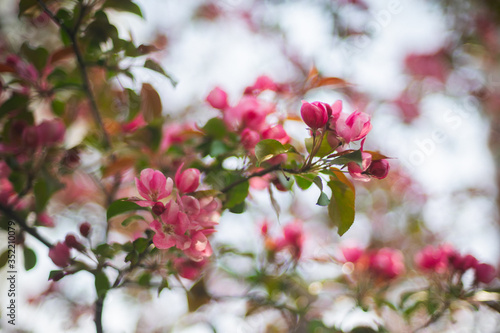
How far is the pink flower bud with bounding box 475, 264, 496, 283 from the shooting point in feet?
2.94

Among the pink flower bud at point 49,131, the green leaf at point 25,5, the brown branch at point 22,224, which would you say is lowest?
the brown branch at point 22,224

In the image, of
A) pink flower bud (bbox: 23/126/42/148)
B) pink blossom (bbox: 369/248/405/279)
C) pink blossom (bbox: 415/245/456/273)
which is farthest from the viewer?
pink blossom (bbox: 369/248/405/279)

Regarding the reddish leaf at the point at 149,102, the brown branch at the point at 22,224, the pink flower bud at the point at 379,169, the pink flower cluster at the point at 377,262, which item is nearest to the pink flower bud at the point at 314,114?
the pink flower bud at the point at 379,169

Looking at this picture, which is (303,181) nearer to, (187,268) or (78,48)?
(187,268)

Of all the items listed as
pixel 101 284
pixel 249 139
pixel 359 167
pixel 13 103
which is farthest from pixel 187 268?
pixel 13 103

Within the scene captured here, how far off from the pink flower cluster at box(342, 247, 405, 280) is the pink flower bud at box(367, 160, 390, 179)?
2.07 ft

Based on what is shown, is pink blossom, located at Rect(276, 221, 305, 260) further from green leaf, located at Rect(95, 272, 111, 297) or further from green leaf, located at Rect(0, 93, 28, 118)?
green leaf, located at Rect(0, 93, 28, 118)

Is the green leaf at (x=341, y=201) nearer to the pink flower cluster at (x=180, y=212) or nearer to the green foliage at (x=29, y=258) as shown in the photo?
the pink flower cluster at (x=180, y=212)

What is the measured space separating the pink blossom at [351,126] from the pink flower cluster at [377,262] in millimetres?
677

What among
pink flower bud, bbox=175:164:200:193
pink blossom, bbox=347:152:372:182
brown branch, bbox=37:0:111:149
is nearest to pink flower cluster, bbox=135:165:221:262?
pink flower bud, bbox=175:164:200:193

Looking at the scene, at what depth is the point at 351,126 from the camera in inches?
22.9

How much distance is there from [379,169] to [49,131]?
0.75 m

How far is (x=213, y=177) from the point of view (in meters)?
0.73

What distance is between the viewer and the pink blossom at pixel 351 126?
57 centimetres
